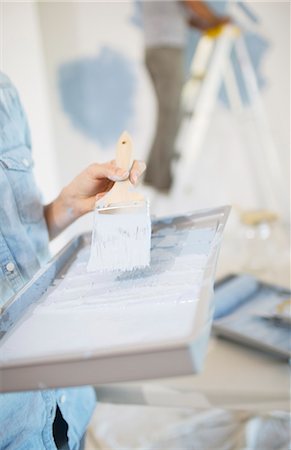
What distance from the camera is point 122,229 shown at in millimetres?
454

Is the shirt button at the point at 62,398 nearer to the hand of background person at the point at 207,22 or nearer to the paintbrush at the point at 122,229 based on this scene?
the paintbrush at the point at 122,229

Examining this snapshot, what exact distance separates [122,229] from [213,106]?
1267 mm

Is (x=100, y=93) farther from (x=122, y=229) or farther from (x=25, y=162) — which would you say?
(x=122, y=229)

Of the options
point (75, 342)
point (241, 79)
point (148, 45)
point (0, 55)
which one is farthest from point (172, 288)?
point (241, 79)

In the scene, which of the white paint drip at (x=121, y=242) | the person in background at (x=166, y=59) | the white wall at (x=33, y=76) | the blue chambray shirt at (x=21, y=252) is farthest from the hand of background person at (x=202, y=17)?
the white paint drip at (x=121, y=242)

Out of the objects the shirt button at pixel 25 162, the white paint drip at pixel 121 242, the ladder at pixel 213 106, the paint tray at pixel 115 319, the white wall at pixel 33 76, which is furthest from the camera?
the ladder at pixel 213 106

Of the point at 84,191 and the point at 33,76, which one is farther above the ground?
the point at 33,76

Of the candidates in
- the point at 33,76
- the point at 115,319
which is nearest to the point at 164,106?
the point at 33,76

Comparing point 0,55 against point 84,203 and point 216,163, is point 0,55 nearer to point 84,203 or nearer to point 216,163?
point 84,203

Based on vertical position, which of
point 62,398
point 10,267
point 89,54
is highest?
point 89,54

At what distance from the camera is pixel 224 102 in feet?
5.27

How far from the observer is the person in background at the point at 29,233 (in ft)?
1.53

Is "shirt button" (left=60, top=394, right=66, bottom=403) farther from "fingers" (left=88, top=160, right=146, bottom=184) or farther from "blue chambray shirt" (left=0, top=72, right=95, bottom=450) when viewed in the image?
"fingers" (left=88, top=160, right=146, bottom=184)

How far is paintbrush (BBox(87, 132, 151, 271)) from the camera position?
17.5 inches
